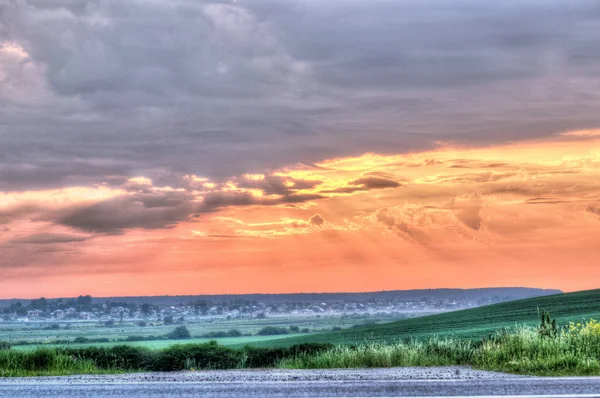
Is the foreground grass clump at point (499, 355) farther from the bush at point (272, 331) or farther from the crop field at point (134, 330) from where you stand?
the bush at point (272, 331)

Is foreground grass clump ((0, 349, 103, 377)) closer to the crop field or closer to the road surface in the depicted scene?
the road surface

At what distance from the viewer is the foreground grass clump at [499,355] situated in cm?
1888

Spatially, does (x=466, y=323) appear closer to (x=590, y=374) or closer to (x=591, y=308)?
(x=591, y=308)

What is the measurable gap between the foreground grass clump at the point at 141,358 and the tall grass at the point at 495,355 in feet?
4.44

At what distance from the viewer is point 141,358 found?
24.7m

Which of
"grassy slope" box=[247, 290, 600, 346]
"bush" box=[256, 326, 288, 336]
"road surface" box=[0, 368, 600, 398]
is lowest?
"bush" box=[256, 326, 288, 336]

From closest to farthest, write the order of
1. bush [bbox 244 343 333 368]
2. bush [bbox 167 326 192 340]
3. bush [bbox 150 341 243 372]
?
bush [bbox 150 341 243 372], bush [bbox 244 343 333 368], bush [bbox 167 326 192 340]

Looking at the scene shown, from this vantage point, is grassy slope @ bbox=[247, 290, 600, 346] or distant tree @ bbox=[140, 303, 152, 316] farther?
distant tree @ bbox=[140, 303, 152, 316]

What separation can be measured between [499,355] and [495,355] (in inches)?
4.4

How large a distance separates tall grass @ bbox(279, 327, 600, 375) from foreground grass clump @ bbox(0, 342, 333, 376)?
1.35 metres

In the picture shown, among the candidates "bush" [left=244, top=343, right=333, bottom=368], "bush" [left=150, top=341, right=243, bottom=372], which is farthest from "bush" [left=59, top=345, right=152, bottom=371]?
"bush" [left=244, top=343, right=333, bottom=368]

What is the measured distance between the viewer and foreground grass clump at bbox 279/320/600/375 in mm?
18875

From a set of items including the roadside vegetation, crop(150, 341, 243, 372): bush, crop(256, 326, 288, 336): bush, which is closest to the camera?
the roadside vegetation

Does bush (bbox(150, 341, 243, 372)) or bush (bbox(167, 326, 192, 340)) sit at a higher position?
bush (bbox(150, 341, 243, 372))
